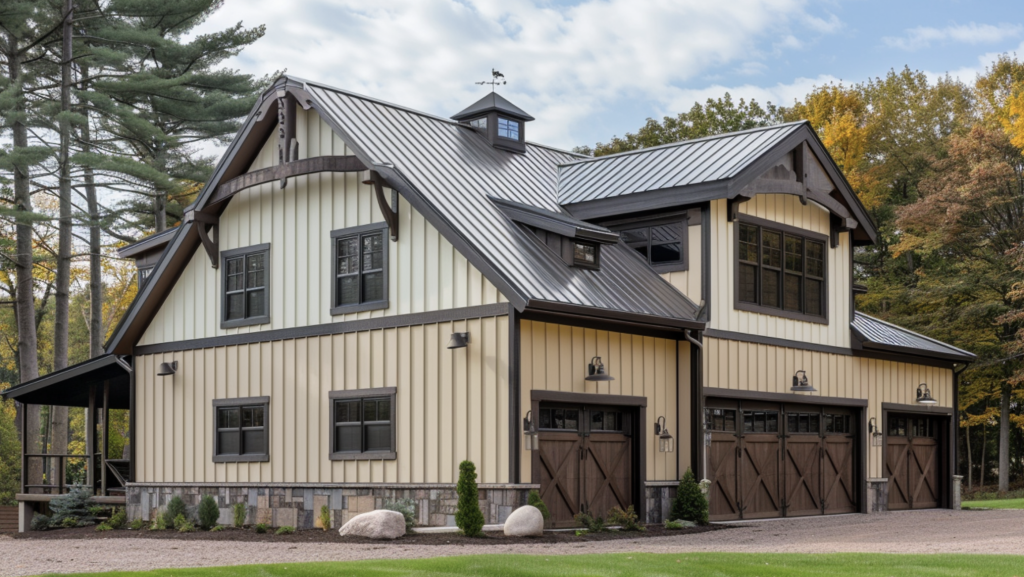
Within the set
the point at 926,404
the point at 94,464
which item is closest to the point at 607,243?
the point at 926,404

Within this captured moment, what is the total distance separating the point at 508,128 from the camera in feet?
79.4

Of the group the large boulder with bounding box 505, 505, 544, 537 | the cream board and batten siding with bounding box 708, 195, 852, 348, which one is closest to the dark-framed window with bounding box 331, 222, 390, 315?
the large boulder with bounding box 505, 505, 544, 537

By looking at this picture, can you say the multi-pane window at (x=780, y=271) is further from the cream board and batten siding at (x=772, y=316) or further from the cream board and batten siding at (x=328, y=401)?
the cream board and batten siding at (x=328, y=401)

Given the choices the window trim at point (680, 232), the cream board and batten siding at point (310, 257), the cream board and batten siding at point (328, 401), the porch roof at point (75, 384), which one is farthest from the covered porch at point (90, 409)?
the window trim at point (680, 232)

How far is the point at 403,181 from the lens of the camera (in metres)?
18.5

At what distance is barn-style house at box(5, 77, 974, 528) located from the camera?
17.8m

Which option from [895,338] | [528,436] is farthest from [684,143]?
[528,436]

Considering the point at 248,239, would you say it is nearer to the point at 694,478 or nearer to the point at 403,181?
the point at 403,181

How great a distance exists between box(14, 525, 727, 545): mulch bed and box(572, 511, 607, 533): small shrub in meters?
0.17

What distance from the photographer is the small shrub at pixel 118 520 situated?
22.5 metres

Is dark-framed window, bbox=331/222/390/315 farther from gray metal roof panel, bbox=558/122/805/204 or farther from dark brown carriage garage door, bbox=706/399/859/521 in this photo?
dark brown carriage garage door, bbox=706/399/859/521

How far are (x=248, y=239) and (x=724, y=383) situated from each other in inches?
353

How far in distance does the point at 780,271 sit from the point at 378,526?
960 centimetres

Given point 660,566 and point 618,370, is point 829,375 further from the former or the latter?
point 660,566
